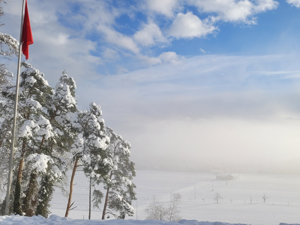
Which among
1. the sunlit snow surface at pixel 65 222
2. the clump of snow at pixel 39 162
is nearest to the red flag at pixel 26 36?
the clump of snow at pixel 39 162

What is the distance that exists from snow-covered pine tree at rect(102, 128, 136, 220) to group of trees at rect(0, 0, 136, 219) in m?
3.68

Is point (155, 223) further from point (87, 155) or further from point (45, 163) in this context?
point (87, 155)

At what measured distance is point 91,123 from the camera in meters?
18.5

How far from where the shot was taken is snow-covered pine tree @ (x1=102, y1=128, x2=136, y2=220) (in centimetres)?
2277

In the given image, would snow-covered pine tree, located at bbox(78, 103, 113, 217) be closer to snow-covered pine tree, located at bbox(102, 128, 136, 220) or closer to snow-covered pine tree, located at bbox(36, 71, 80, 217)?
snow-covered pine tree, located at bbox(36, 71, 80, 217)

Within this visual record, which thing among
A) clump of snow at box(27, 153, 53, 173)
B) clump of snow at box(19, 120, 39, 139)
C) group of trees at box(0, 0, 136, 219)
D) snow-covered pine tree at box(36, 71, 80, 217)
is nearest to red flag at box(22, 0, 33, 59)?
group of trees at box(0, 0, 136, 219)

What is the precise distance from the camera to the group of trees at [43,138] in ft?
47.5

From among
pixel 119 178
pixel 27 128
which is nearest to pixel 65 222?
pixel 27 128

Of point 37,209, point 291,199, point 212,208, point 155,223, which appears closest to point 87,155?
point 37,209

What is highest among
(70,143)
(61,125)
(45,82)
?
(45,82)

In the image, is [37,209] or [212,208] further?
[212,208]

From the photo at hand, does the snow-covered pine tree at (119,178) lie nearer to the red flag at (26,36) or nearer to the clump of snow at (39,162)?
the clump of snow at (39,162)

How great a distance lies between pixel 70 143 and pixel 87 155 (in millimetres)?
1807

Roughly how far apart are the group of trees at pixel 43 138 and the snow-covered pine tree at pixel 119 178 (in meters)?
3.68
